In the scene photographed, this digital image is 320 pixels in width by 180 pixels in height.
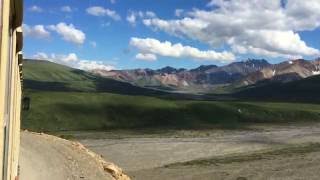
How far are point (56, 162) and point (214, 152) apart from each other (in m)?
53.6

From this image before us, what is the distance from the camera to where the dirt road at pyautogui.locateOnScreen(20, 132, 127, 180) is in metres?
29.6

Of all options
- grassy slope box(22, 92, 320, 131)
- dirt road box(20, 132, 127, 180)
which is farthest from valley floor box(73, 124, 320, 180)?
dirt road box(20, 132, 127, 180)

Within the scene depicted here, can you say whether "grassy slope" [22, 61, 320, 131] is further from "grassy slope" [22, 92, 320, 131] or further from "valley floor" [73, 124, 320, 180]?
"valley floor" [73, 124, 320, 180]

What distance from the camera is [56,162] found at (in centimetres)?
3206

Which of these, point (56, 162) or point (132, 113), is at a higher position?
point (56, 162)

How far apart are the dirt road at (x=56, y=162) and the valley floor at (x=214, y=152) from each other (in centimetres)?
2035

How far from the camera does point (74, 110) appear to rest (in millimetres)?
137125

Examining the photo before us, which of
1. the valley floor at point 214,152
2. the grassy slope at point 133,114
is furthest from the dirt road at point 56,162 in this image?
the grassy slope at point 133,114

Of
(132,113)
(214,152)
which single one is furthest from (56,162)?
(132,113)

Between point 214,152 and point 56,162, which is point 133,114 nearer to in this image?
point 214,152

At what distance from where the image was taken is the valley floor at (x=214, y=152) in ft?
193

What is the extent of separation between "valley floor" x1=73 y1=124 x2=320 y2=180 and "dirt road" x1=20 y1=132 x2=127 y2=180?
2035 cm

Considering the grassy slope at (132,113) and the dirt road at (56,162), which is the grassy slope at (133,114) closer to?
the grassy slope at (132,113)

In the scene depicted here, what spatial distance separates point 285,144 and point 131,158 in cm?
3233
